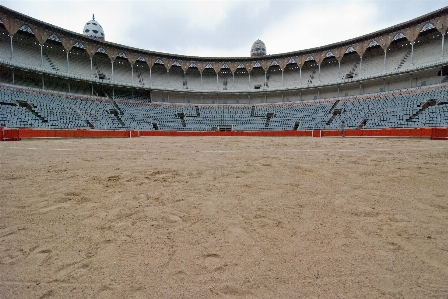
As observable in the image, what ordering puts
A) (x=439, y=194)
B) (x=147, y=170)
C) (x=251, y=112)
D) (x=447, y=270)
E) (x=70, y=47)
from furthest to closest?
(x=251, y=112)
(x=70, y=47)
(x=147, y=170)
(x=439, y=194)
(x=447, y=270)

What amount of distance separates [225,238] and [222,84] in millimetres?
47702

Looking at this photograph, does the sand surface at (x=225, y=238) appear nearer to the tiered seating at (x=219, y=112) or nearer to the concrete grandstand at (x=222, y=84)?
the concrete grandstand at (x=222, y=84)

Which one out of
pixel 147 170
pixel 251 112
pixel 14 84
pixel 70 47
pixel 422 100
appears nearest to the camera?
pixel 147 170

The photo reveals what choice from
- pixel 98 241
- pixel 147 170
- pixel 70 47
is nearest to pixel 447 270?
pixel 98 241

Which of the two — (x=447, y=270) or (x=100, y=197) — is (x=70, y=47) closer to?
(x=100, y=197)

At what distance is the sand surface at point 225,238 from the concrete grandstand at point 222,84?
2504cm

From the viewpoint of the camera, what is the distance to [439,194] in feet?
11.0

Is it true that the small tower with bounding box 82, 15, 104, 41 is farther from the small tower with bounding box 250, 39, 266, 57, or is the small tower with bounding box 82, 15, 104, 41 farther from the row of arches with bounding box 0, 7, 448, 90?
the small tower with bounding box 250, 39, 266, 57

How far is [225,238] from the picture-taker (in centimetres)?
228

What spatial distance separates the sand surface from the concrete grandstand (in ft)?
82.2

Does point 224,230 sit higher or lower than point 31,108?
lower

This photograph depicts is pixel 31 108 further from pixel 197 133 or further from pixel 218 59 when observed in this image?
pixel 218 59

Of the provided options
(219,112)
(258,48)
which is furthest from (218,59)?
(258,48)

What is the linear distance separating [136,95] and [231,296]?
4482 cm
